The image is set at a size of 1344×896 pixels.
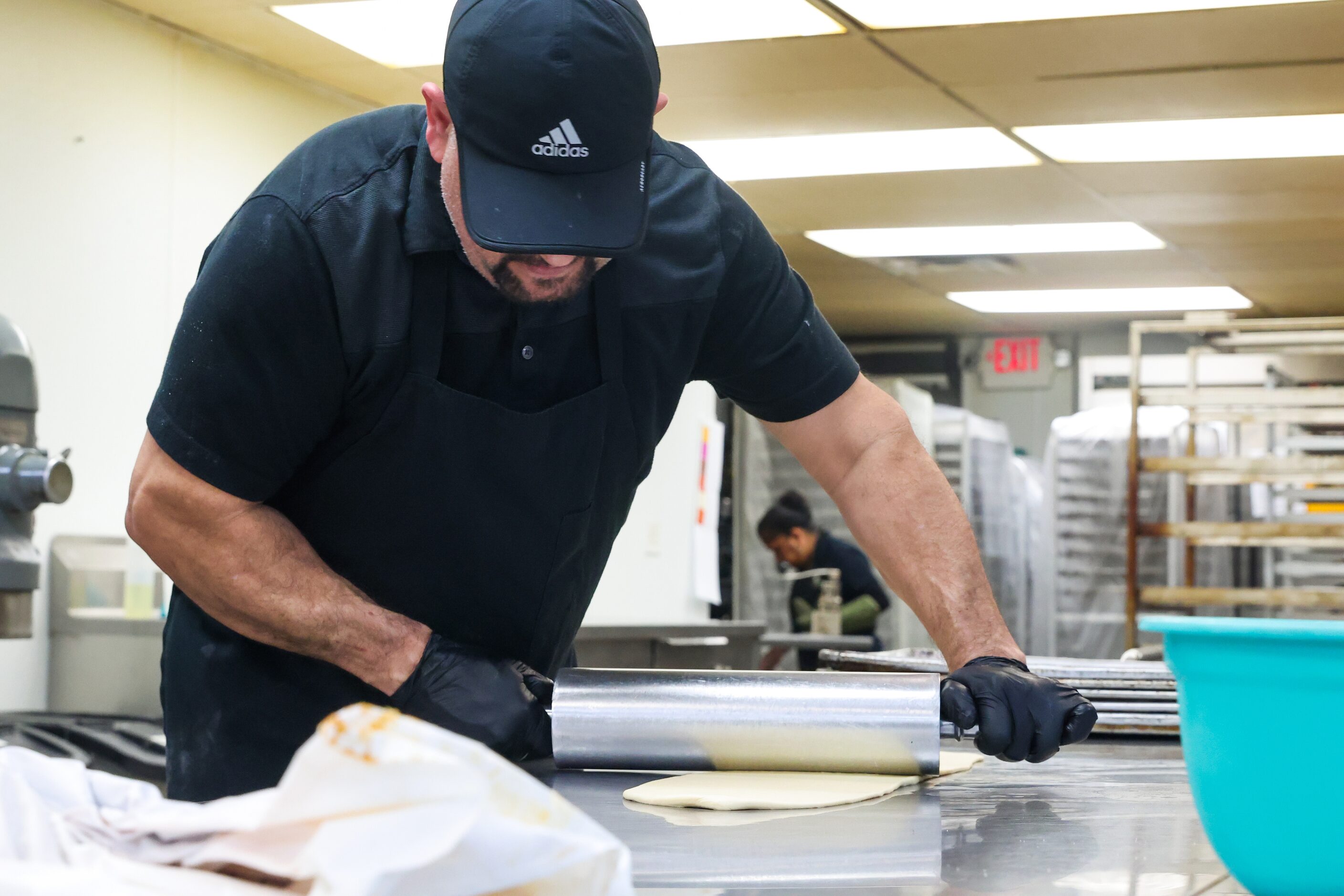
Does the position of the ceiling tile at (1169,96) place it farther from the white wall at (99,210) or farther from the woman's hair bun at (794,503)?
the woman's hair bun at (794,503)

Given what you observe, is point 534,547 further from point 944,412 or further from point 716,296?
point 944,412

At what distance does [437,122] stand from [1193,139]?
13.3 feet

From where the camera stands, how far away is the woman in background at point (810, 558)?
670cm

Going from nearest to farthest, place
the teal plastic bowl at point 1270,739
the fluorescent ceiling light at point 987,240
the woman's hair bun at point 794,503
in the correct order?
the teal plastic bowl at point 1270,739
the fluorescent ceiling light at point 987,240
the woman's hair bun at point 794,503

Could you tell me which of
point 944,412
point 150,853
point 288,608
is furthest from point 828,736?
point 944,412

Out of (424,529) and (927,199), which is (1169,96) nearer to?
(927,199)

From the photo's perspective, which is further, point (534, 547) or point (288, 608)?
point (534, 547)

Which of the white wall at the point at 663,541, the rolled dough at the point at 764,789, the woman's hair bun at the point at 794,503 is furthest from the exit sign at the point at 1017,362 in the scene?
the rolled dough at the point at 764,789

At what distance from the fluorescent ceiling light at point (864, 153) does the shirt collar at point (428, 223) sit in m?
3.65

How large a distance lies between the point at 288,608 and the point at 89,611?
2377 mm

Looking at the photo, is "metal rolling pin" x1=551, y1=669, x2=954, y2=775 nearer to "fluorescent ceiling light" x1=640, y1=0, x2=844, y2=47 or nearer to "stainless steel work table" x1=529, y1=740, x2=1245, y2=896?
"stainless steel work table" x1=529, y1=740, x2=1245, y2=896

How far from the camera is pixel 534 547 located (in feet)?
4.75

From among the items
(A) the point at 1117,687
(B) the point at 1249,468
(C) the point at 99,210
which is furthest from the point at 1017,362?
(A) the point at 1117,687

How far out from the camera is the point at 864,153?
5059 millimetres
